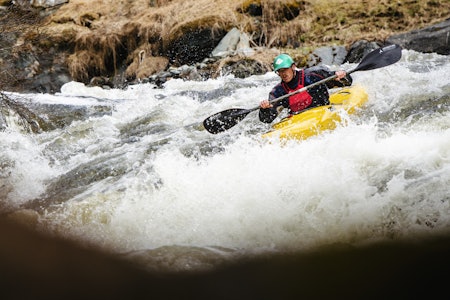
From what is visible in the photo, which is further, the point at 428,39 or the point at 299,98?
the point at 428,39

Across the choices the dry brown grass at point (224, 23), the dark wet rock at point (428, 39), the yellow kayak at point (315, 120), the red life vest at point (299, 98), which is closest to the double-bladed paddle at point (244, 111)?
the red life vest at point (299, 98)

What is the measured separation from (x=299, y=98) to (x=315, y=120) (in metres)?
0.85

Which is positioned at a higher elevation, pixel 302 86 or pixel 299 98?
pixel 302 86

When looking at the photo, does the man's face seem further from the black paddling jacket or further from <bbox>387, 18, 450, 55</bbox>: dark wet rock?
<bbox>387, 18, 450, 55</bbox>: dark wet rock

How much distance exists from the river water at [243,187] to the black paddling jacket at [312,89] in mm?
219

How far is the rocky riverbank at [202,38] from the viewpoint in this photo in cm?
866

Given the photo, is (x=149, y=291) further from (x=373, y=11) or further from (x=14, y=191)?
(x=373, y=11)

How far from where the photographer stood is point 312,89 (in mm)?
5312

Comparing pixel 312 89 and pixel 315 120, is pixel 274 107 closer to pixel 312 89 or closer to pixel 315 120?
Result: pixel 312 89

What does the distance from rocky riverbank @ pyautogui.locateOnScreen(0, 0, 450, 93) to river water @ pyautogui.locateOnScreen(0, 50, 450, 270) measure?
315cm

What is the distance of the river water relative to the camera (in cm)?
279

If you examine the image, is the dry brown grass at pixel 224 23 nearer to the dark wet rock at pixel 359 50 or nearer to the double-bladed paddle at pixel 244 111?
the dark wet rock at pixel 359 50

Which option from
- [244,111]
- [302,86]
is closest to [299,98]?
[302,86]

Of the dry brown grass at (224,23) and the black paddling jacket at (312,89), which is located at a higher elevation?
the black paddling jacket at (312,89)
